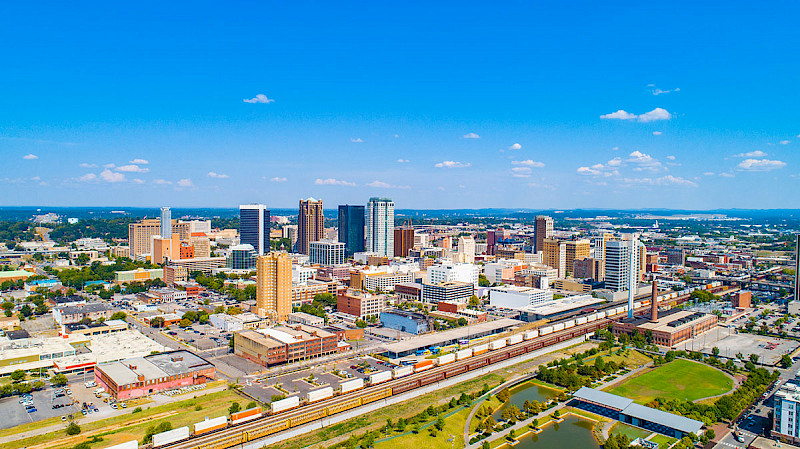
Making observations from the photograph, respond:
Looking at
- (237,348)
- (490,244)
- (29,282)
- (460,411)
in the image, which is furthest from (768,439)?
(490,244)

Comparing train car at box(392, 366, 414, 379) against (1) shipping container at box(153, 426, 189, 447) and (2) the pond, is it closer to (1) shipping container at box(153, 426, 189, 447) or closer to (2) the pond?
(2) the pond

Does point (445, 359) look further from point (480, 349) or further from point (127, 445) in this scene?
point (127, 445)

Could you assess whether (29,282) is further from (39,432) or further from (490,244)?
(490,244)

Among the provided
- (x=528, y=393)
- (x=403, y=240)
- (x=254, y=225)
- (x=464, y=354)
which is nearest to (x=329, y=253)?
(x=403, y=240)

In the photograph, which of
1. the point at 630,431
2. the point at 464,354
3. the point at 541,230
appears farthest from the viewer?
the point at 541,230

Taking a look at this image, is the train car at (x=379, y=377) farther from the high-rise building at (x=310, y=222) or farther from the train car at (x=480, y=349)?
the high-rise building at (x=310, y=222)

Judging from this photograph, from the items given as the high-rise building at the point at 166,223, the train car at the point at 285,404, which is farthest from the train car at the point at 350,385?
the high-rise building at the point at 166,223
